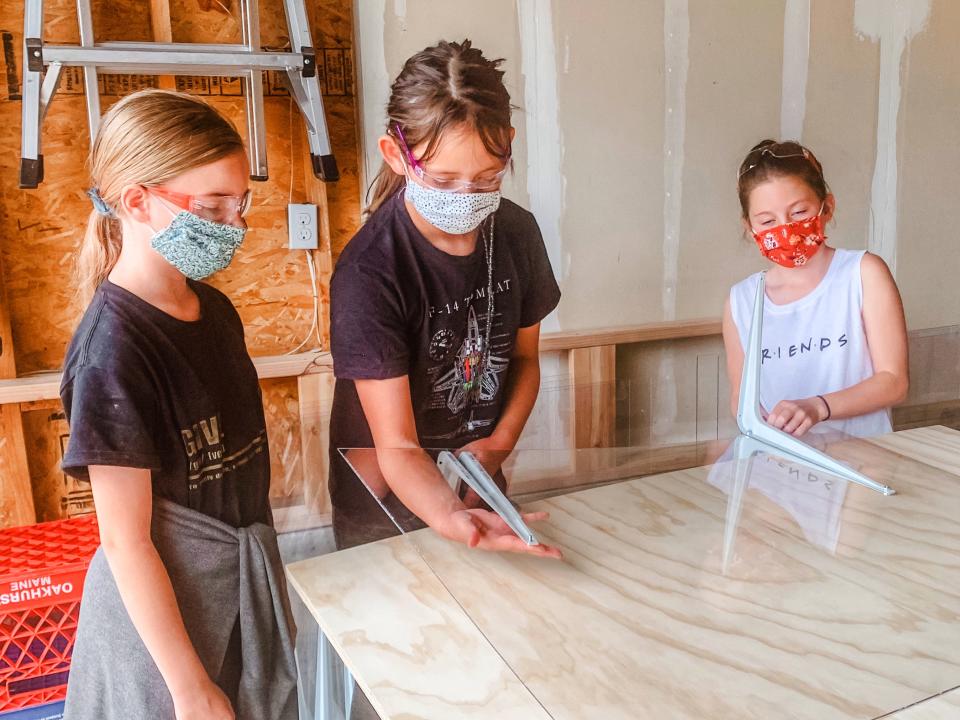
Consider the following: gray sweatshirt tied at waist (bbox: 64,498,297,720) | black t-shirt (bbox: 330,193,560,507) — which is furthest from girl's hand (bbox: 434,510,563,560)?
gray sweatshirt tied at waist (bbox: 64,498,297,720)

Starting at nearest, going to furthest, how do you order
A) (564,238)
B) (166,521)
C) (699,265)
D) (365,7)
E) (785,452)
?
1. (166,521)
2. (785,452)
3. (365,7)
4. (564,238)
5. (699,265)

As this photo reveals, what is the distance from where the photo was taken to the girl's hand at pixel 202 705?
1.19 meters

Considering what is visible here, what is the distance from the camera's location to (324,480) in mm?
1620

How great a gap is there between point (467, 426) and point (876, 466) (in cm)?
74

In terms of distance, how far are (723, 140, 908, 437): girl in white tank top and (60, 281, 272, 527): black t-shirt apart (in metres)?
1.14

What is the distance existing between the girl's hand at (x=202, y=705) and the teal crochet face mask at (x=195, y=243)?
24.6 inches

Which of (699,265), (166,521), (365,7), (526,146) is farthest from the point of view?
(699,265)

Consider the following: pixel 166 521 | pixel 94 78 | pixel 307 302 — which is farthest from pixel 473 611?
pixel 94 78

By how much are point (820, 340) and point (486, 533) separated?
1204mm

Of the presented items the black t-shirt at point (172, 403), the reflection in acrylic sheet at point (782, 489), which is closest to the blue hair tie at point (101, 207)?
the black t-shirt at point (172, 403)

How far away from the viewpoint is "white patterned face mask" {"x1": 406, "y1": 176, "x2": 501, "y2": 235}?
4.60 feet

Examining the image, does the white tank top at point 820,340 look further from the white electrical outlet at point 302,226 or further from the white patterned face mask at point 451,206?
the white electrical outlet at point 302,226

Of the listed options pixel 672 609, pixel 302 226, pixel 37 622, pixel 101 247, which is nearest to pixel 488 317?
pixel 302 226

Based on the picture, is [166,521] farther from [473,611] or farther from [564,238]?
[564,238]
